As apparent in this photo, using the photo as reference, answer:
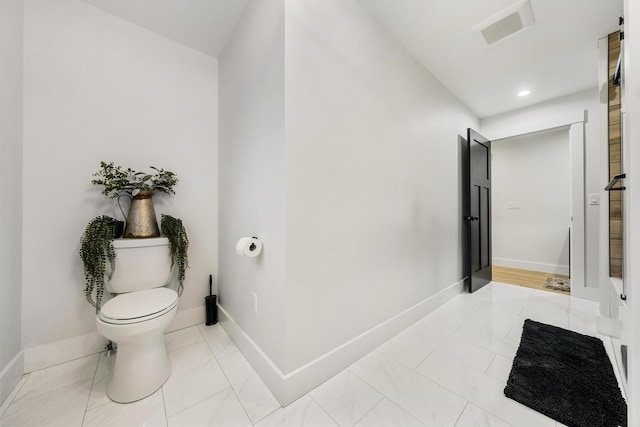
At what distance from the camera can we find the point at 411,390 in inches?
51.3

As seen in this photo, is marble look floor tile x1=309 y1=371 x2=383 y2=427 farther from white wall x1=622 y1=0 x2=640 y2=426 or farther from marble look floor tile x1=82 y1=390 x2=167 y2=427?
white wall x1=622 y1=0 x2=640 y2=426

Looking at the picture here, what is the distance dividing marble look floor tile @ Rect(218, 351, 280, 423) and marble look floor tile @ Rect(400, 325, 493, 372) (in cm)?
112

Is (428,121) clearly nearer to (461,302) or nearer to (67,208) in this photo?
(461,302)

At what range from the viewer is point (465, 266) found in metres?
2.90

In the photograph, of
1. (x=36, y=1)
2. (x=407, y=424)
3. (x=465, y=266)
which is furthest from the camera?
(x=465, y=266)

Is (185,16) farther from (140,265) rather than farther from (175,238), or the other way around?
(140,265)

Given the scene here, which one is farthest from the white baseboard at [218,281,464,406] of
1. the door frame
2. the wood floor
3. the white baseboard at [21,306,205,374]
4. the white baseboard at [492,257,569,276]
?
the white baseboard at [492,257,569,276]

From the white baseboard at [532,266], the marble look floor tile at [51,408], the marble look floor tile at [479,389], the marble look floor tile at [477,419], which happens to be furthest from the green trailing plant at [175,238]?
the white baseboard at [532,266]

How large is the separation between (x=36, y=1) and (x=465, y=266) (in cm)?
423

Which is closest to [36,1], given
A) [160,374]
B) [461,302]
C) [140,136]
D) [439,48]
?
[140,136]

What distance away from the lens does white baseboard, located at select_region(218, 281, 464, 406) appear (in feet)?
4.04

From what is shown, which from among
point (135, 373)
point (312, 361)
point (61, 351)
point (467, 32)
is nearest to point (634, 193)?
point (312, 361)

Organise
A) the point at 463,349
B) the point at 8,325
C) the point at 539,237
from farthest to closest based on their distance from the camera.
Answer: the point at 539,237, the point at 463,349, the point at 8,325

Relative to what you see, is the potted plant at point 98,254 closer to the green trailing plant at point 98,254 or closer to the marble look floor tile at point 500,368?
the green trailing plant at point 98,254
